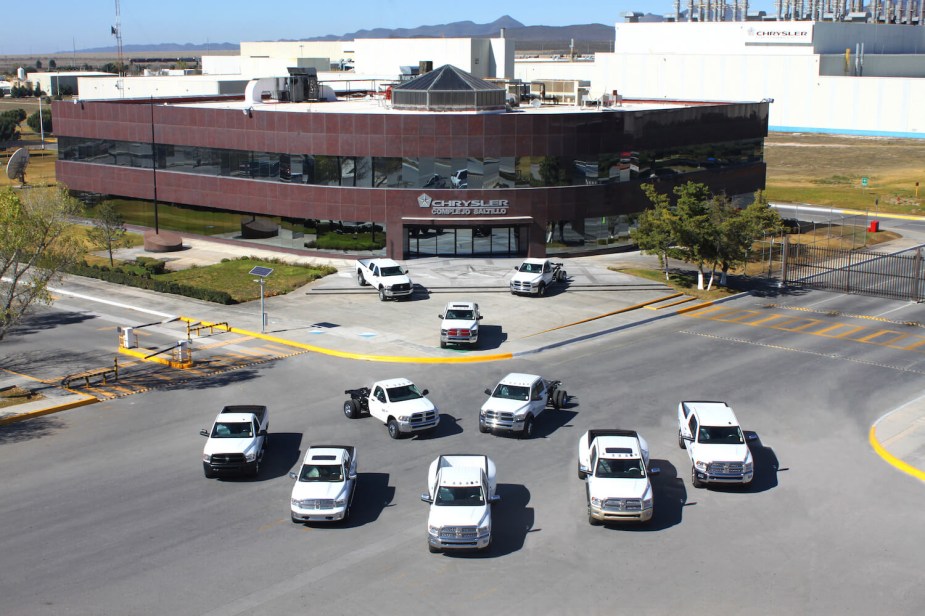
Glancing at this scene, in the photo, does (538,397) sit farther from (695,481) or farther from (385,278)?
(385,278)

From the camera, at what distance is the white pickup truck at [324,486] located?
2630 cm

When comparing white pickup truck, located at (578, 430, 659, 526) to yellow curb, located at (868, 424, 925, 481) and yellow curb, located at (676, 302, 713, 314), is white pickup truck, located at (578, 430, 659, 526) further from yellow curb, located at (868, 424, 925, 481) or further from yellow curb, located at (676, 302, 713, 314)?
yellow curb, located at (676, 302, 713, 314)

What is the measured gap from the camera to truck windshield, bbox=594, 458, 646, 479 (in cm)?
2728

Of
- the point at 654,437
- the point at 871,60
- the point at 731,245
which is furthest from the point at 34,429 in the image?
the point at 871,60

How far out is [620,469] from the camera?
90.0ft

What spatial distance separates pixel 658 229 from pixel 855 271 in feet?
41.4

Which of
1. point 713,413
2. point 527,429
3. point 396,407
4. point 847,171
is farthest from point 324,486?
point 847,171

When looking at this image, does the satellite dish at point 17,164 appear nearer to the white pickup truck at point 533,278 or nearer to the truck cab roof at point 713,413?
the white pickup truck at point 533,278

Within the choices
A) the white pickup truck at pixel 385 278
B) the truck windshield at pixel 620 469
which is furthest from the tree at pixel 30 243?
the truck windshield at pixel 620 469

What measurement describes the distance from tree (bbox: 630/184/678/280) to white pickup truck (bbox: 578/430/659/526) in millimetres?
24704

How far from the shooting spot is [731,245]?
52.1 metres

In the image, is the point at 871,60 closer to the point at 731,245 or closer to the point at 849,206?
the point at 849,206

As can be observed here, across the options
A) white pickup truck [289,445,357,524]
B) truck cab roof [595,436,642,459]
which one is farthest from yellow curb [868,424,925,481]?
white pickup truck [289,445,357,524]

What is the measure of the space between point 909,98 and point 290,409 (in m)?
126
